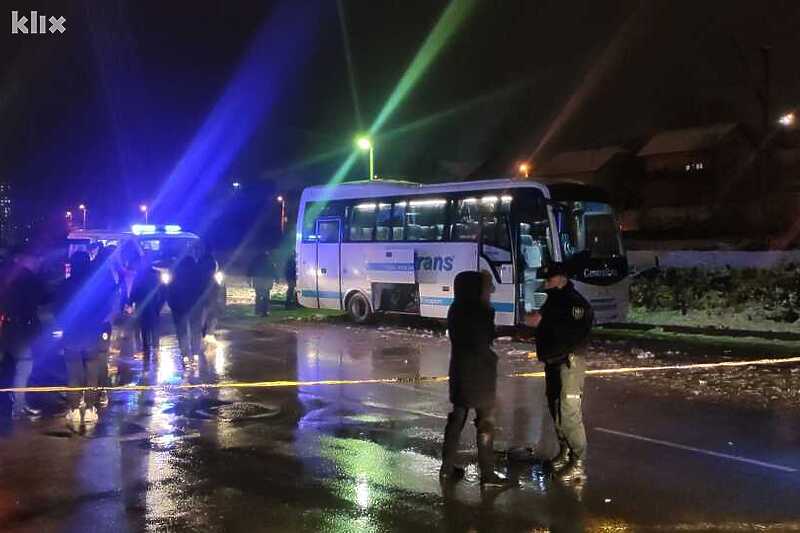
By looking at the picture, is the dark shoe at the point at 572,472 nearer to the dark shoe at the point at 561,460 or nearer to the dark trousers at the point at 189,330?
the dark shoe at the point at 561,460

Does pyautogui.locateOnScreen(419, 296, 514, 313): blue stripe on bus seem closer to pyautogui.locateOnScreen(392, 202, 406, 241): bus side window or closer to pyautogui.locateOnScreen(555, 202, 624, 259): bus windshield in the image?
pyautogui.locateOnScreen(555, 202, 624, 259): bus windshield

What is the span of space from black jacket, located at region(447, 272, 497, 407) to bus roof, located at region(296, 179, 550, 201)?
10.4 metres

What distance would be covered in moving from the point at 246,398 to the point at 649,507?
5.77 meters

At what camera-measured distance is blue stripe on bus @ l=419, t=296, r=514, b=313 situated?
1692 centimetres

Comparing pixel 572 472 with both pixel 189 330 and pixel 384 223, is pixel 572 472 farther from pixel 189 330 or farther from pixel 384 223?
pixel 384 223

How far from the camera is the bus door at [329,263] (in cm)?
2142

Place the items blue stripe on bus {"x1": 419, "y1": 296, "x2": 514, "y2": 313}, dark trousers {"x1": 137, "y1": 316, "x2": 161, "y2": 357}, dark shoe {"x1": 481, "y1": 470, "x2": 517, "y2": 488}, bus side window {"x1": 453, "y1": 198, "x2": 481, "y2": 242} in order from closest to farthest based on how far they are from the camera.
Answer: dark shoe {"x1": 481, "y1": 470, "x2": 517, "y2": 488} < dark trousers {"x1": 137, "y1": 316, "x2": 161, "y2": 357} < blue stripe on bus {"x1": 419, "y1": 296, "x2": 514, "y2": 313} < bus side window {"x1": 453, "y1": 198, "x2": 481, "y2": 242}

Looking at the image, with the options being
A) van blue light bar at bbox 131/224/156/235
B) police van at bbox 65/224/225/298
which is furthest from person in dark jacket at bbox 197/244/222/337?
van blue light bar at bbox 131/224/156/235

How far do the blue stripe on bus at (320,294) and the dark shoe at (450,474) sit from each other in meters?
14.7

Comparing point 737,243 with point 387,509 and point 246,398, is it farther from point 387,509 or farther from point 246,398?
point 387,509

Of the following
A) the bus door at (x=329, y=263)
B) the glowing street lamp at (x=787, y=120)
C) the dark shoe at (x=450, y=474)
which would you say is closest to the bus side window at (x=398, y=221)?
the bus door at (x=329, y=263)

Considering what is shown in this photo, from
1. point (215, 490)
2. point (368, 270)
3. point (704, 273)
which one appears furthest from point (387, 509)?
point (704, 273)

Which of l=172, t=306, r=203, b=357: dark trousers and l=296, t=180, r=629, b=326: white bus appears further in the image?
l=296, t=180, r=629, b=326: white bus

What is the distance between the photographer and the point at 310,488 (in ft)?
21.2
